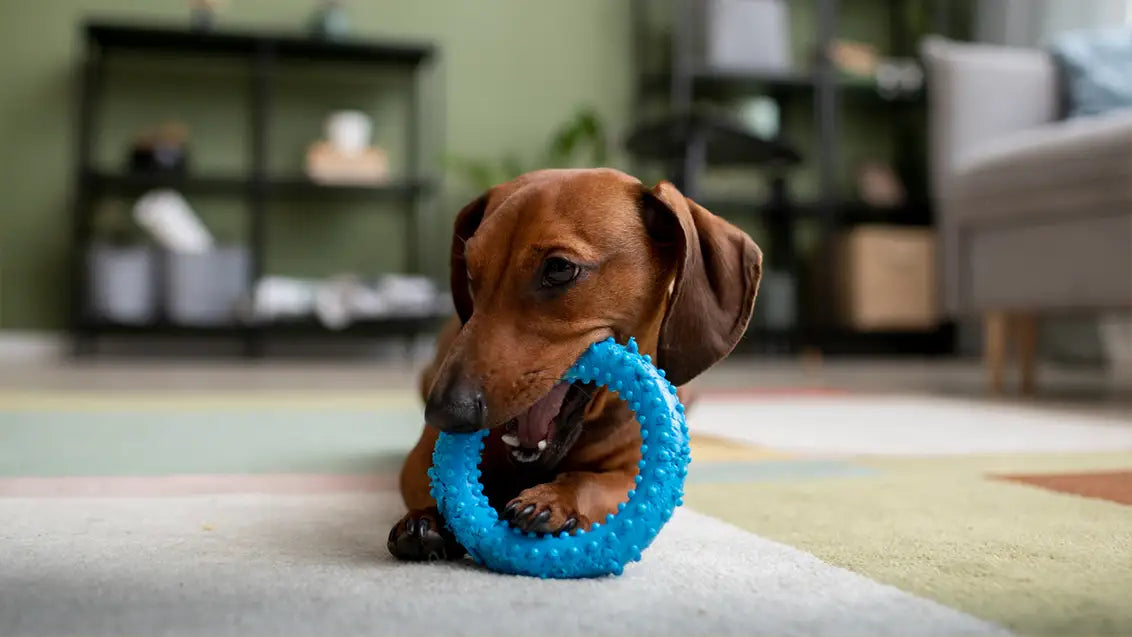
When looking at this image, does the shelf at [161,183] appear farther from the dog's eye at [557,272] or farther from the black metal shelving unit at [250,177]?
the dog's eye at [557,272]

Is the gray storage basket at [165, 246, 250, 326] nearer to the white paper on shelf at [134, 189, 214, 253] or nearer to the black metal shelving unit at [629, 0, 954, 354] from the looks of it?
the white paper on shelf at [134, 189, 214, 253]

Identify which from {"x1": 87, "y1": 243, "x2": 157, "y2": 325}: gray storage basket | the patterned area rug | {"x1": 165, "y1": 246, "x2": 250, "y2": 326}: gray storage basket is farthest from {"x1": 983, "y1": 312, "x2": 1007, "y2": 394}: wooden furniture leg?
{"x1": 87, "y1": 243, "x2": 157, "y2": 325}: gray storage basket

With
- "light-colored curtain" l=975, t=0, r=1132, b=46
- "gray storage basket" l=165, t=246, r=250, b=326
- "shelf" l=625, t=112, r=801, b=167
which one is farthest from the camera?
"gray storage basket" l=165, t=246, r=250, b=326

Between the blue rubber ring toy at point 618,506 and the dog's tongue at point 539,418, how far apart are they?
4cm

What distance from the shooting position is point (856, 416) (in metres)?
2.41

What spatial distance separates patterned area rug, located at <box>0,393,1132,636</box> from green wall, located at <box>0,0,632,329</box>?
327 cm

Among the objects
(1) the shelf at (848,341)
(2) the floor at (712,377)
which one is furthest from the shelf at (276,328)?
(1) the shelf at (848,341)

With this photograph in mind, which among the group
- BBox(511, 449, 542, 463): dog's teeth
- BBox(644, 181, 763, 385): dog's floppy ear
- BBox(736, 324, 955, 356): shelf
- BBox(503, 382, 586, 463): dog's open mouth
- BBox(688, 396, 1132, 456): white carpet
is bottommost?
BBox(736, 324, 955, 356): shelf

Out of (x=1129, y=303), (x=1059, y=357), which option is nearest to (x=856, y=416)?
(x=1129, y=303)

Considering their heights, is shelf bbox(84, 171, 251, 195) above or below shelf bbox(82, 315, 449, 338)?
above

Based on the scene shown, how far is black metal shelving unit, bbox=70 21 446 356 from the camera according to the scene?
4.56 m

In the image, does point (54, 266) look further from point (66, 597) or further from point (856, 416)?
point (66, 597)

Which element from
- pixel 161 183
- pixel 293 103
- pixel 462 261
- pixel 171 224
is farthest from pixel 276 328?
pixel 462 261

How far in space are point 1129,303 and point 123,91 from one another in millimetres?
4380
